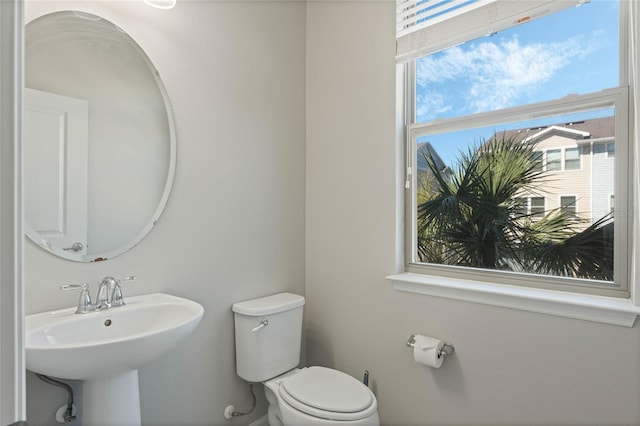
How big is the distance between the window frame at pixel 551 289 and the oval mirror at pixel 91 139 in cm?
117

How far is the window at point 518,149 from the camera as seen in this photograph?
4.24 feet

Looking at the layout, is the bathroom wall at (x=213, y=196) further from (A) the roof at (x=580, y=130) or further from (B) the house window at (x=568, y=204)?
(B) the house window at (x=568, y=204)

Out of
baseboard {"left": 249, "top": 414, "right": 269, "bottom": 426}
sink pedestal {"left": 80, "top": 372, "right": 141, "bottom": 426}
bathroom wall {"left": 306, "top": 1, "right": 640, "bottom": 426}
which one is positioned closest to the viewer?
sink pedestal {"left": 80, "top": 372, "right": 141, "bottom": 426}

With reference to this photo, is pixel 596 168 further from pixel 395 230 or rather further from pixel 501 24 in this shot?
pixel 395 230

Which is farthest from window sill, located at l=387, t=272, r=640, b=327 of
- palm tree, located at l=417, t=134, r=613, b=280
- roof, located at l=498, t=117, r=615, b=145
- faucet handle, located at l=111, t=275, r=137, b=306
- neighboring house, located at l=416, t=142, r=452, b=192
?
faucet handle, located at l=111, t=275, r=137, b=306

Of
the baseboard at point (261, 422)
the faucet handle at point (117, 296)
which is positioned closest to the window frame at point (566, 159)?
the faucet handle at point (117, 296)

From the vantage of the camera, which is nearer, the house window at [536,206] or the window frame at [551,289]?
the window frame at [551,289]

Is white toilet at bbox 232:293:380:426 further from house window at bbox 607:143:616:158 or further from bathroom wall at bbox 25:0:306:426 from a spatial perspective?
house window at bbox 607:143:616:158

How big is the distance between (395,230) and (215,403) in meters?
1.23

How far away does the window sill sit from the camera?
3.81 ft

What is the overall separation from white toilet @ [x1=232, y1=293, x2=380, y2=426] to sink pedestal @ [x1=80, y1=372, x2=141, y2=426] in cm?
59

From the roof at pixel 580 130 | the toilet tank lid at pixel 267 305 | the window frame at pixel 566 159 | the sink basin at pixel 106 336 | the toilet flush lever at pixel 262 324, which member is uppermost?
the roof at pixel 580 130

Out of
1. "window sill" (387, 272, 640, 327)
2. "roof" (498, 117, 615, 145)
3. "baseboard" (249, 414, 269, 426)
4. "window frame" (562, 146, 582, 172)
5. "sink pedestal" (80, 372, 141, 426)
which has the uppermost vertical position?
"roof" (498, 117, 615, 145)
